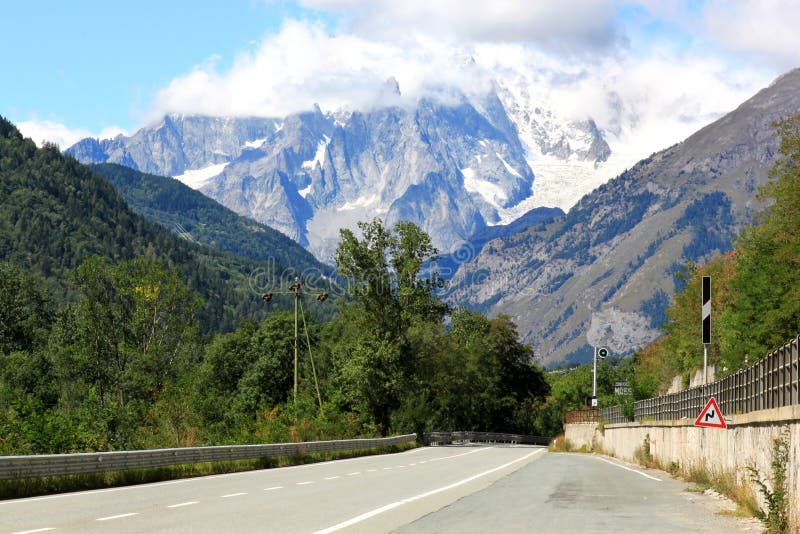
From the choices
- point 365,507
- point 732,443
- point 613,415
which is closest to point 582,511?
point 365,507

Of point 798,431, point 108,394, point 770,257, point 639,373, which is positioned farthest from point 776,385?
point 639,373

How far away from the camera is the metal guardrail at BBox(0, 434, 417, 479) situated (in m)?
20.6

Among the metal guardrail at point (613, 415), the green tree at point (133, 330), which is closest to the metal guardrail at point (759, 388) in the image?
the metal guardrail at point (613, 415)

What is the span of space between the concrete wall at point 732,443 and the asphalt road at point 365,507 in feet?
4.18

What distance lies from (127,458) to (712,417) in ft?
44.7

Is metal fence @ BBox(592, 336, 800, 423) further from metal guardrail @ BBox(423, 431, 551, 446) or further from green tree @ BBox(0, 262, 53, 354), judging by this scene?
green tree @ BBox(0, 262, 53, 354)

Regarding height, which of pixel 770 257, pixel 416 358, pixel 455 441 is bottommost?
pixel 455 441

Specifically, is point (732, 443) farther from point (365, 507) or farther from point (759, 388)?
point (365, 507)

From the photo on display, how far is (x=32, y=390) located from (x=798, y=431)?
110427mm

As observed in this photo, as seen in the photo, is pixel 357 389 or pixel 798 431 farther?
pixel 357 389

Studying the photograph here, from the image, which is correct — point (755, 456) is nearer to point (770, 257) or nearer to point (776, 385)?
point (776, 385)

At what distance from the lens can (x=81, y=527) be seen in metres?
14.3

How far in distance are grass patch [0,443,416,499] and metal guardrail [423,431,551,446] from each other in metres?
40.4

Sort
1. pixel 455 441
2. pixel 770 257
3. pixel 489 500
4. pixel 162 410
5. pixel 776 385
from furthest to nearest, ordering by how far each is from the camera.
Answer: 1. pixel 455 441
2. pixel 770 257
3. pixel 162 410
4. pixel 489 500
5. pixel 776 385
